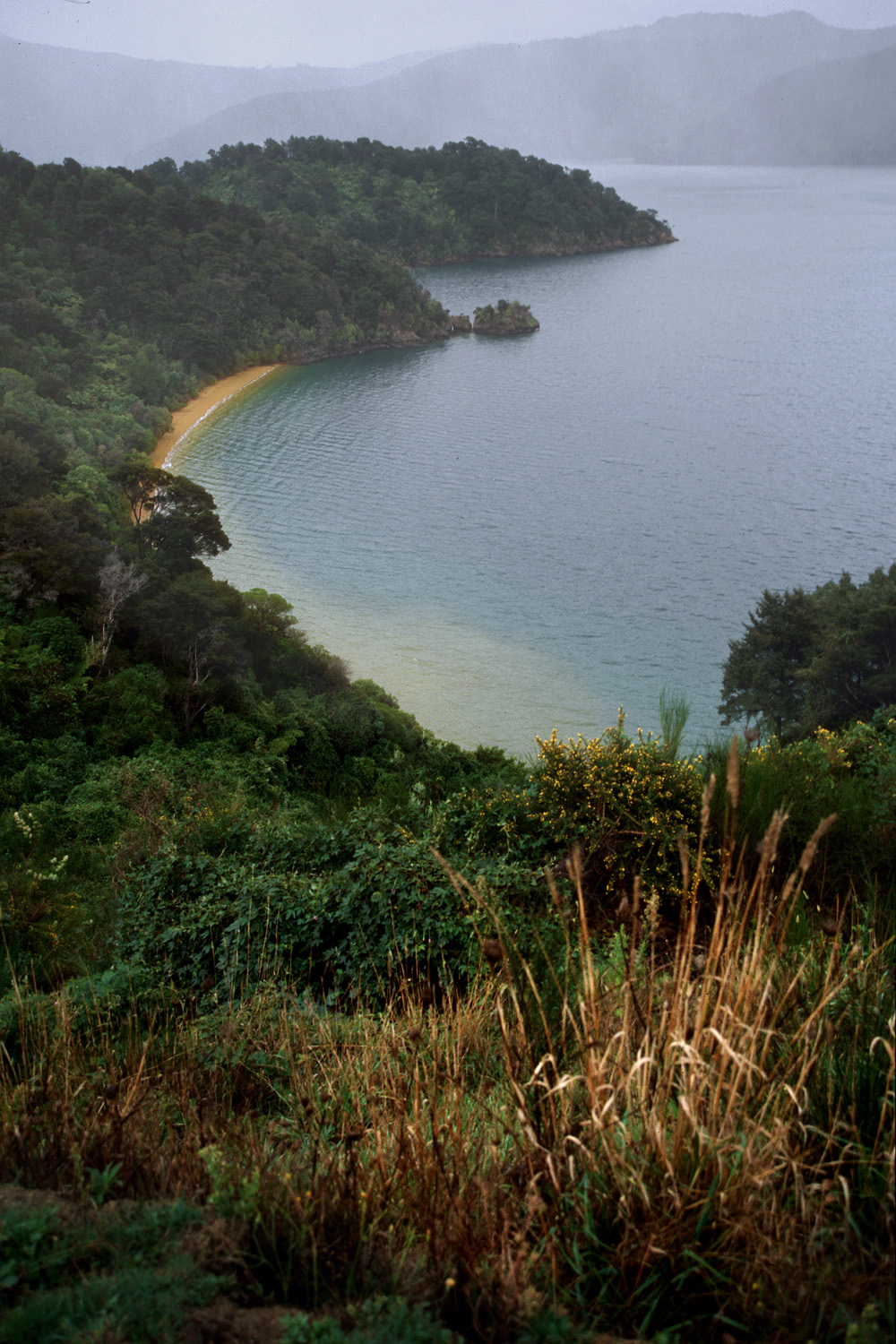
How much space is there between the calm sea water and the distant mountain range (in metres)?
111

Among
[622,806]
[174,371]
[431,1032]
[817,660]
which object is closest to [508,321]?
[174,371]

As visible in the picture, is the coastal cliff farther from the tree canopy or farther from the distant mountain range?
the distant mountain range

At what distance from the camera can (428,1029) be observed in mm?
2723

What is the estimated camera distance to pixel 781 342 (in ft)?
140

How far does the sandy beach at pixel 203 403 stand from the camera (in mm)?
31087

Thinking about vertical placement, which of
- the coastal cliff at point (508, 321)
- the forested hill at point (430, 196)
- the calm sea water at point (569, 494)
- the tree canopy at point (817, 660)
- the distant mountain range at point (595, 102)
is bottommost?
A: the tree canopy at point (817, 660)

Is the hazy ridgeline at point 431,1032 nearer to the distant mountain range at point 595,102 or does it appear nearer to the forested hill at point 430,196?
the forested hill at point 430,196

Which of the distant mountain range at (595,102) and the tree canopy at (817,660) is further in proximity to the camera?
the distant mountain range at (595,102)

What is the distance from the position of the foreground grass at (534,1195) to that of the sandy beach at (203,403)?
29586 mm

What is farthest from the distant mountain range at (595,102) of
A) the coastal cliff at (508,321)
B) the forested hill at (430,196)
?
the coastal cliff at (508,321)

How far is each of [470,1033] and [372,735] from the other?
9.71 m

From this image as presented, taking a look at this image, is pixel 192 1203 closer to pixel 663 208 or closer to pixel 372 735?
pixel 372 735

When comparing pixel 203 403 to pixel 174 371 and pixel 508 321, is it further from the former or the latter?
pixel 508 321

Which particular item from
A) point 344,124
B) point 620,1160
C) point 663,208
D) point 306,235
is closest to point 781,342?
point 306,235
